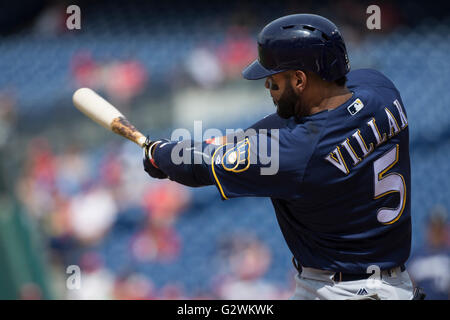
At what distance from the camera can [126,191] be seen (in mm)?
5496

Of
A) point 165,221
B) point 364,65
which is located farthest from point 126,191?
point 364,65

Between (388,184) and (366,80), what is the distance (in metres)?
0.37

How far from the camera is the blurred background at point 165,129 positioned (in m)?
5.19

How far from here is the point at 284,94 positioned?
203 centimetres

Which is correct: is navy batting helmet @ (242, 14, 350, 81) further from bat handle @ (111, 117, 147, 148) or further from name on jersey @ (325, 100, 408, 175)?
bat handle @ (111, 117, 147, 148)

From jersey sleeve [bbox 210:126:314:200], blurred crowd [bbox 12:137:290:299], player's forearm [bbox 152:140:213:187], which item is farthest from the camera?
blurred crowd [bbox 12:137:290:299]

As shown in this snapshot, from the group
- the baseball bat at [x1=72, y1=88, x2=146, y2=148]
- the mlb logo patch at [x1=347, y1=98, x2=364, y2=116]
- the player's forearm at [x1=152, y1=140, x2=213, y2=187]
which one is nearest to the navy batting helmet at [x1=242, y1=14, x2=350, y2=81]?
the mlb logo patch at [x1=347, y1=98, x2=364, y2=116]

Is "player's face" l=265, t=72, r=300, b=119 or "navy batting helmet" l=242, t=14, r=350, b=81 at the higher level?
"navy batting helmet" l=242, t=14, r=350, b=81

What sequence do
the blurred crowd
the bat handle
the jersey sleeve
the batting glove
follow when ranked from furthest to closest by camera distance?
the blurred crowd < the bat handle < the batting glove < the jersey sleeve

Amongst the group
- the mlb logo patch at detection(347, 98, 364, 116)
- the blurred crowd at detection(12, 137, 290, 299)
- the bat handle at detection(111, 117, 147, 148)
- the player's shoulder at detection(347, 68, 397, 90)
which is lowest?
the blurred crowd at detection(12, 137, 290, 299)

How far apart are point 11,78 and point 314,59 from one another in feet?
16.1

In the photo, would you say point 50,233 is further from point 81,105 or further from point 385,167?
point 385,167

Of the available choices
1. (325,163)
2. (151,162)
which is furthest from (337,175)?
(151,162)

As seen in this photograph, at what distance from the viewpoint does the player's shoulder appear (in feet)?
6.91
